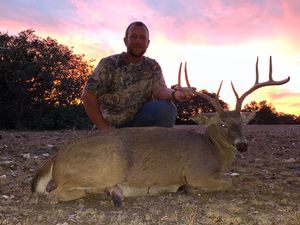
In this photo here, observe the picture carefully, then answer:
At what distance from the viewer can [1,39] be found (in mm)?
21734

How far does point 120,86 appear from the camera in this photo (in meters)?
7.41

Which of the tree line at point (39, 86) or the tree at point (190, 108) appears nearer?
the tree at point (190, 108)

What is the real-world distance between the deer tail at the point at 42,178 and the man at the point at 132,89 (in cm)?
161

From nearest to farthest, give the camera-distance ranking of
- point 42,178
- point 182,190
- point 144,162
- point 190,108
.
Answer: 1. point 42,178
2. point 144,162
3. point 182,190
4. point 190,108

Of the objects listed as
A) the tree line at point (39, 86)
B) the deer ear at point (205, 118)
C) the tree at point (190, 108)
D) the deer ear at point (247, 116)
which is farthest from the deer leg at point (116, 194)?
the tree line at point (39, 86)

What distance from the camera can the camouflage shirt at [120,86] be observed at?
7.29 meters

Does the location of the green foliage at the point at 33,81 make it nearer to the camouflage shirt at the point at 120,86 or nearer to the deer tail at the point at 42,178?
the camouflage shirt at the point at 120,86

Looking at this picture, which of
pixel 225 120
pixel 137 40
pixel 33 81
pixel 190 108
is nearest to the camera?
pixel 225 120

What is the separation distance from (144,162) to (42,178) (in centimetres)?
112

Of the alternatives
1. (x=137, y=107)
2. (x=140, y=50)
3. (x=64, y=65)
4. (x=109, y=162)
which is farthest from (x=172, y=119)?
(x=64, y=65)

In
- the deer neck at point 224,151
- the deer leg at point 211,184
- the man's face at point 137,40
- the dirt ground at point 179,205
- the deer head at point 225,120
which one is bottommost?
the dirt ground at point 179,205

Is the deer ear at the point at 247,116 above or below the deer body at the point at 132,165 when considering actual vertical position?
above

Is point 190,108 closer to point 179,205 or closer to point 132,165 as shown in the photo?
point 132,165

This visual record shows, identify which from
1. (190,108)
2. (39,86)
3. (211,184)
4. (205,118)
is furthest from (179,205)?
(39,86)
